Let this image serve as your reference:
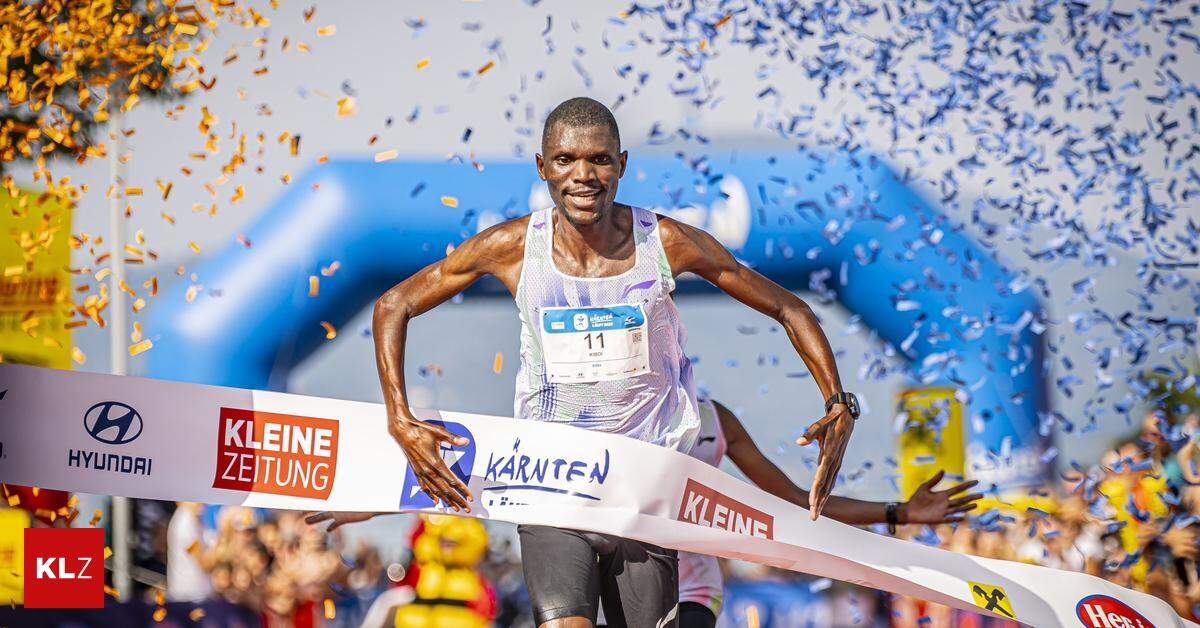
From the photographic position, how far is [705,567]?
4801 millimetres

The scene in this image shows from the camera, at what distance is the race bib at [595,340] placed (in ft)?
12.9

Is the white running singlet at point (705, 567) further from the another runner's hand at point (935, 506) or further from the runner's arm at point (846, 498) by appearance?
the another runner's hand at point (935, 506)

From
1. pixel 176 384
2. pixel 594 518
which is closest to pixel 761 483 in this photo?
pixel 594 518

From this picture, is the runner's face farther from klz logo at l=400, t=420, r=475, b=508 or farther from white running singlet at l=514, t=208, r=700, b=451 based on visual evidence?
klz logo at l=400, t=420, r=475, b=508

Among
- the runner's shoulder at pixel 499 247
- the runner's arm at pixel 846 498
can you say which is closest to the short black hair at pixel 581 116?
the runner's shoulder at pixel 499 247

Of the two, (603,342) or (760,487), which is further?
(760,487)

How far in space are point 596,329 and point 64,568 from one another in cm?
276

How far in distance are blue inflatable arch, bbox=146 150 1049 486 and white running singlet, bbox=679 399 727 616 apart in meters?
3.59

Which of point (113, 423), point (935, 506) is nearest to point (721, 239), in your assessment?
point (935, 506)

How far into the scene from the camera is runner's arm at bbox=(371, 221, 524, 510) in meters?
4.01

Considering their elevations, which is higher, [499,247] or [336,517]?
[499,247]

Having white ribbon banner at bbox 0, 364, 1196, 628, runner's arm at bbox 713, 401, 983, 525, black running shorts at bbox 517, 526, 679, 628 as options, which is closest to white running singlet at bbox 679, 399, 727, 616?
runner's arm at bbox 713, 401, 983, 525

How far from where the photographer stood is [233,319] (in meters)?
8.35

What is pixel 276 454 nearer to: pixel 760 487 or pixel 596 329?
pixel 596 329
